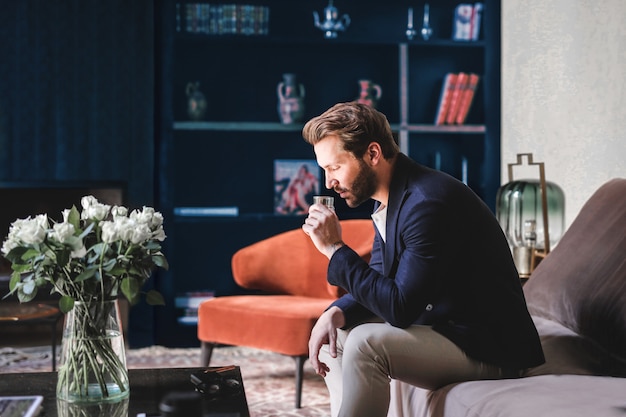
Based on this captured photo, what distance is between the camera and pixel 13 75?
14.0ft

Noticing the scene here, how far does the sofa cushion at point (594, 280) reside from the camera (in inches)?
77.9

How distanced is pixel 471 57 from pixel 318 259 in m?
1.86

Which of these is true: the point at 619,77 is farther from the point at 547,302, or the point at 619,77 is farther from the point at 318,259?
the point at 318,259

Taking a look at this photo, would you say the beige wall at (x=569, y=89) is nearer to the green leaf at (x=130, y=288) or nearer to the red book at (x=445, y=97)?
the red book at (x=445, y=97)

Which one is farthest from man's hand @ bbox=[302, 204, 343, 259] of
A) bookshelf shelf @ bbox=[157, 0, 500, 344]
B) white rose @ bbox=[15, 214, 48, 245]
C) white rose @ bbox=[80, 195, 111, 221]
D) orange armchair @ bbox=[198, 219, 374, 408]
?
bookshelf shelf @ bbox=[157, 0, 500, 344]

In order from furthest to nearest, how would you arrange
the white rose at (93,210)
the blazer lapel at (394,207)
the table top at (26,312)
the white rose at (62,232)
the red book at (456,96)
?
1. the red book at (456,96)
2. the table top at (26,312)
3. the blazer lapel at (394,207)
4. the white rose at (93,210)
5. the white rose at (62,232)

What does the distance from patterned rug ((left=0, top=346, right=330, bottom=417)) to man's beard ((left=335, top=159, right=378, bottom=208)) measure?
50.7 inches

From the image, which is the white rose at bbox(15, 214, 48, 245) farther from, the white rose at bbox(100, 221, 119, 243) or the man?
the man

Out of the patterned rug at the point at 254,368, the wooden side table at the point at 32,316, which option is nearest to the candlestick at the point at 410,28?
the patterned rug at the point at 254,368

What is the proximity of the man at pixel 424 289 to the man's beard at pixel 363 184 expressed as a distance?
2 centimetres

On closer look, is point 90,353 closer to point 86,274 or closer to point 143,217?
point 86,274

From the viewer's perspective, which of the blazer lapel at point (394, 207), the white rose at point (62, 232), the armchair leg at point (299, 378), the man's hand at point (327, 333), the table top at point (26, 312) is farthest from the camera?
the table top at point (26, 312)

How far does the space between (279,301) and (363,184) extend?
60.2 inches

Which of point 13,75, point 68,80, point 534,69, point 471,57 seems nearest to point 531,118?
point 534,69
